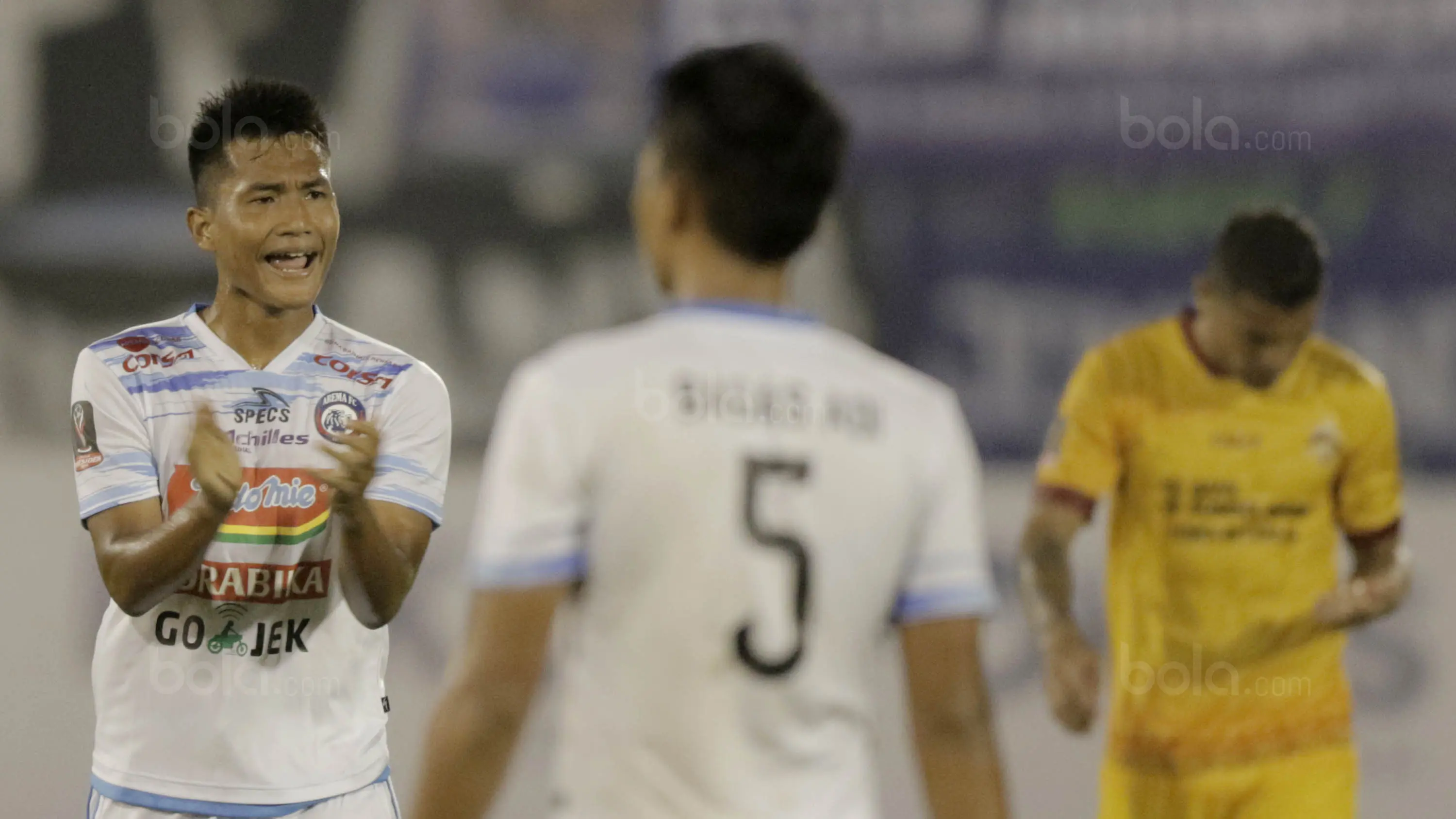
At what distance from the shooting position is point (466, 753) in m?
1.48

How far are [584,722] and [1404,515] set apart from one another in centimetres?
340

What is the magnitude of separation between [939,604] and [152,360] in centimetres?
139

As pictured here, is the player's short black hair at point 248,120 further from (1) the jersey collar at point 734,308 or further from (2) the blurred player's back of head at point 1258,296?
(2) the blurred player's back of head at point 1258,296

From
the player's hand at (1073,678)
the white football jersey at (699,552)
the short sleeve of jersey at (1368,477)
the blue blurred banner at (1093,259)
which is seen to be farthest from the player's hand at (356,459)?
the blue blurred banner at (1093,259)

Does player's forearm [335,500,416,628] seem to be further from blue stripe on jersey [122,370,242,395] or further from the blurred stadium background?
the blurred stadium background

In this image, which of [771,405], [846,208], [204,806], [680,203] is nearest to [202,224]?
[204,806]

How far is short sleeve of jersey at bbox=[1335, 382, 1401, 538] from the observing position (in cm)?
336

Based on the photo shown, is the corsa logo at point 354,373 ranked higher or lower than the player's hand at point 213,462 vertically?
higher

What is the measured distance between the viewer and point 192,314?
2562 millimetres

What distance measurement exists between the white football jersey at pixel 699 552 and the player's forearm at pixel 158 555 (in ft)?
2.67

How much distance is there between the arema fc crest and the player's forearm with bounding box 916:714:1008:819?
1178 millimetres

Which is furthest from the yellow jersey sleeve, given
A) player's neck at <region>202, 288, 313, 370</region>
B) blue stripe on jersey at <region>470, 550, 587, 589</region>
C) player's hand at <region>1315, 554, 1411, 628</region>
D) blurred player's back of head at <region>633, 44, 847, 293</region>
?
blue stripe on jersey at <region>470, 550, 587, 589</region>

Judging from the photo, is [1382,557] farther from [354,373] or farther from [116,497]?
[116,497]

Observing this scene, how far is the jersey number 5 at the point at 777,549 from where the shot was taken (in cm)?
146
